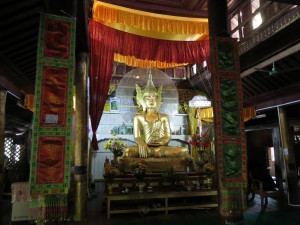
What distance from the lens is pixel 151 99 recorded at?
6629 mm

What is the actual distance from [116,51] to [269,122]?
5.24m

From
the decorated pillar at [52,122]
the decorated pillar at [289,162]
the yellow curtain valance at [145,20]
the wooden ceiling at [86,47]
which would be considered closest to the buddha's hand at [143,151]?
the wooden ceiling at [86,47]

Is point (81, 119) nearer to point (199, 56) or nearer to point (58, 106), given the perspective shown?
point (58, 106)

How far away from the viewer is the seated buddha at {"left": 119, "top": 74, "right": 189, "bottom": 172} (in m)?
5.67

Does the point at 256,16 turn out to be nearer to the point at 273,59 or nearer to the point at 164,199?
the point at 273,59

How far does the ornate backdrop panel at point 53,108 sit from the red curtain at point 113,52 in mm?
2190

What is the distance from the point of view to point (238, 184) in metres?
3.00

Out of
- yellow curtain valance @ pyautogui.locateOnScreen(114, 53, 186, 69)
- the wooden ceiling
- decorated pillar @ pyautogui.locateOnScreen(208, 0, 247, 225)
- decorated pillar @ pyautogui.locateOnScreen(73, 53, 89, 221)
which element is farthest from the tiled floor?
yellow curtain valance @ pyautogui.locateOnScreen(114, 53, 186, 69)

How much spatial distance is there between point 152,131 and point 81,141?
2650 millimetres

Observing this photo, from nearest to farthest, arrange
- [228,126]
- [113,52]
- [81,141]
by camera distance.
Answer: [228,126], [81,141], [113,52]

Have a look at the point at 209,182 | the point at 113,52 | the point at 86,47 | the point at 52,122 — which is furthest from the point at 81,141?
the point at 209,182

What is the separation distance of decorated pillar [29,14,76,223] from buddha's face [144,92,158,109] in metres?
4.09

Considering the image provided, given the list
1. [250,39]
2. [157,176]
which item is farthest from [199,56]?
[157,176]

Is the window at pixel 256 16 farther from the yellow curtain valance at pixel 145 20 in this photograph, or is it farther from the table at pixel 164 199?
the table at pixel 164 199
